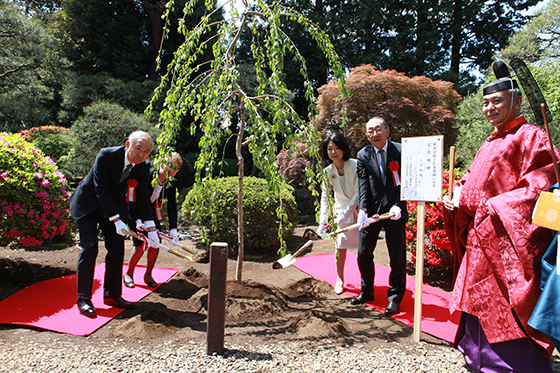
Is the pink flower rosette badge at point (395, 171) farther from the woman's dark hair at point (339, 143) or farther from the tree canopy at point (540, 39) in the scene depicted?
the tree canopy at point (540, 39)

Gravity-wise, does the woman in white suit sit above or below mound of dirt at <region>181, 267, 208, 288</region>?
above

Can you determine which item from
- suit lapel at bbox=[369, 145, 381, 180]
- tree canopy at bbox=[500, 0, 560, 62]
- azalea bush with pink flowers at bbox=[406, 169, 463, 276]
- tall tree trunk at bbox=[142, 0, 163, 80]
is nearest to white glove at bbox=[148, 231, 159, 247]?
suit lapel at bbox=[369, 145, 381, 180]

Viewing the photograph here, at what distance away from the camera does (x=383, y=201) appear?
10.8 feet

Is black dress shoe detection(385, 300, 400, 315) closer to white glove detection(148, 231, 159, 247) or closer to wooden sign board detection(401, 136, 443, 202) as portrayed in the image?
wooden sign board detection(401, 136, 443, 202)

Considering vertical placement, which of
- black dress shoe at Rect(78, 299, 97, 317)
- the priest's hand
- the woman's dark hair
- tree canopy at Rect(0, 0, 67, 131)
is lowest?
black dress shoe at Rect(78, 299, 97, 317)

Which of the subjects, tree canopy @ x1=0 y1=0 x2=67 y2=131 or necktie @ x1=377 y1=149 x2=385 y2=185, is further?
tree canopy @ x1=0 y1=0 x2=67 y2=131

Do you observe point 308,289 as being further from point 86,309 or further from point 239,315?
point 86,309

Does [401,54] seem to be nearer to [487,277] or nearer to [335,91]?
[335,91]

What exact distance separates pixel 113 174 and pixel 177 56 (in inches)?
48.5

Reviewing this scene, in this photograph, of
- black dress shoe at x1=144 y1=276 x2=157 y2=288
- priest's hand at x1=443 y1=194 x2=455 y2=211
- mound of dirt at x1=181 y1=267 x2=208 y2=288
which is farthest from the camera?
mound of dirt at x1=181 y1=267 x2=208 y2=288

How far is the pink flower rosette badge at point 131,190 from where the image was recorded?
→ 11.3ft

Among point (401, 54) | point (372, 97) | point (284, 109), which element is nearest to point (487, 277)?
point (284, 109)

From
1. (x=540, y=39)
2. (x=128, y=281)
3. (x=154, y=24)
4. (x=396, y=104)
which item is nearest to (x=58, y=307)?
(x=128, y=281)

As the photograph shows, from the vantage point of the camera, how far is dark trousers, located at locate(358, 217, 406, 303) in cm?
327
